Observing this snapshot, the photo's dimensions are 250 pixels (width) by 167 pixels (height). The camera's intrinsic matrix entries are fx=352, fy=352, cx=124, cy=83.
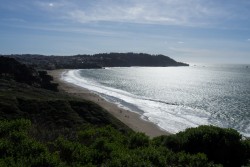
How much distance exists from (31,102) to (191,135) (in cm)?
3132

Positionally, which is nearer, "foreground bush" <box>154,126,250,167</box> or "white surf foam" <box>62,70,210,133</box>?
"foreground bush" <box>154,126,250,167</box>

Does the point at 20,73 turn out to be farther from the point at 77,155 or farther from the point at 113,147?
the point at 77,155

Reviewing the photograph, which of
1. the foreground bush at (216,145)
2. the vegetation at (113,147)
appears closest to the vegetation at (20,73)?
the vegetation at (113,147)

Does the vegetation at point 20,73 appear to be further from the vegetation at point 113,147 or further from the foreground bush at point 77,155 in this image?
the foreground bush at point 77,155

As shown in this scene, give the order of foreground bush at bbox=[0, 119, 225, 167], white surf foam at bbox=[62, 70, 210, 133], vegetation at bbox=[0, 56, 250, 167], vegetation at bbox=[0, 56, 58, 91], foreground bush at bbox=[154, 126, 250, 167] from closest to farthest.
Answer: foreground bush at bbox=[0, 119, 225, 167] → vegetation at bbox=[0, 56, 250, 167] → foreground bush at bbox=[154, 126, 250, 167] → white surf foam at bbox=[62, 70, 210, 133] → vegetation at bbox=[0, 56, 58, 91]

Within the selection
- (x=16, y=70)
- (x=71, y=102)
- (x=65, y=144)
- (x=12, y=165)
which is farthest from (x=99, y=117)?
(x=16, y=70)

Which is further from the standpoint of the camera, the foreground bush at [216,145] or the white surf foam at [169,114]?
the white surf foam at [169,114]

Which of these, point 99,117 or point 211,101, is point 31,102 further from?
point 211,101

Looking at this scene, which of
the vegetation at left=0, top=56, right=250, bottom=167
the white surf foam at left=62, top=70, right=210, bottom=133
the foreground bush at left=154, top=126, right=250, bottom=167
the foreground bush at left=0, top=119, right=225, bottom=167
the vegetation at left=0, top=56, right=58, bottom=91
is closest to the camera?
the foreground bush at left=0, top=119, right=225, bottom=167

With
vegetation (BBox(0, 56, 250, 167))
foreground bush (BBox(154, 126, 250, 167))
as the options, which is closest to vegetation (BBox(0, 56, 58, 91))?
vegetation (BBox(0, 56, 250, 167))

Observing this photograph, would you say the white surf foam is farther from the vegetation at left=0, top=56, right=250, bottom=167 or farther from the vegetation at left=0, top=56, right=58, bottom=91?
the vegetation at left=0, top=56, right=250, bottom=167

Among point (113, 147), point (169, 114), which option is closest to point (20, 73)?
point (169, 114)

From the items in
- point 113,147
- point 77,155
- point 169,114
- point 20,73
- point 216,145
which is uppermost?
point 113,147

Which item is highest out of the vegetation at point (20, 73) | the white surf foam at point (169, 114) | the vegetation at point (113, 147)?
the vegetation at point (113, 147)
